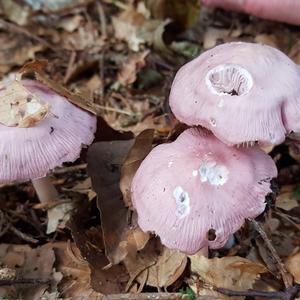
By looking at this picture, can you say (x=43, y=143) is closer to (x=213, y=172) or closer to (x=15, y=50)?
(x=213, y=172)

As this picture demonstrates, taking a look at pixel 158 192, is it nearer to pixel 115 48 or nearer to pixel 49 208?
pixel 49 208

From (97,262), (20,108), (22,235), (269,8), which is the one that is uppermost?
(269,8)

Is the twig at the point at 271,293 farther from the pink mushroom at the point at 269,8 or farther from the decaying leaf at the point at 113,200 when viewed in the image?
the pink mushroom at the point at 269,8

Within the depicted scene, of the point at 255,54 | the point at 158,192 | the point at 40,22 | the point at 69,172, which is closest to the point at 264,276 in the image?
the point at 158,192

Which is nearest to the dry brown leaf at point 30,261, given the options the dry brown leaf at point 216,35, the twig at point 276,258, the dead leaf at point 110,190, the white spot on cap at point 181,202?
the dead leaf at point 110,190

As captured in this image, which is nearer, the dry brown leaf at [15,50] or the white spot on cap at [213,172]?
the white spot on cap at [213,172]

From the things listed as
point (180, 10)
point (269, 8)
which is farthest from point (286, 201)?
point (180, 10)
